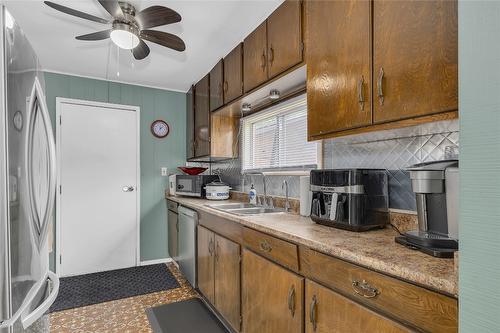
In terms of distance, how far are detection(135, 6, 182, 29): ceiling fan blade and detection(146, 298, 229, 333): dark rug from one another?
87.6 inches

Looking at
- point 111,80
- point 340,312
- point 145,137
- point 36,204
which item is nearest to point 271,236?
point 340,312

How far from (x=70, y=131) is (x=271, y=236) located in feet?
9.51

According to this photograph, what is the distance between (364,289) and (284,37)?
153 centimetres

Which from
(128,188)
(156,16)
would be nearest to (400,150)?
(156,16)

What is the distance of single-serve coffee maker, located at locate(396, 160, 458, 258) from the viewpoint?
0.91 m

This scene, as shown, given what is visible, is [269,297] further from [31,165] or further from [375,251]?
[31,165]

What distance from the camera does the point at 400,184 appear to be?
1.40 metres

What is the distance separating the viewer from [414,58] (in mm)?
1019

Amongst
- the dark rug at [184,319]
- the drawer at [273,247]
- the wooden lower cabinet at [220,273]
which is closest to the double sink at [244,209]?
the wooden lower cabinet at [220,273]

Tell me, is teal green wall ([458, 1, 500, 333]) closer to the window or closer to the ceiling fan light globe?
the window

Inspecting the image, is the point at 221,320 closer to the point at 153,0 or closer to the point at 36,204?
the point at 36,204

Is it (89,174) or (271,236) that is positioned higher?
(89,174)

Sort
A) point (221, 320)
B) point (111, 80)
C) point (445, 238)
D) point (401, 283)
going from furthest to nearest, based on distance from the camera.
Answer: point (111, 80) → point (221, 320) → point (445, 238) → point (401, 283)

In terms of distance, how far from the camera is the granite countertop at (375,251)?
0.74m
